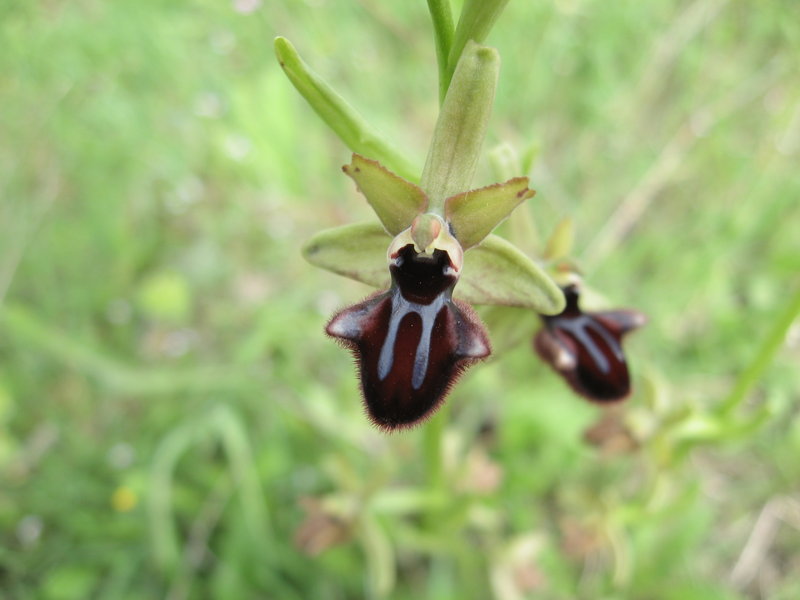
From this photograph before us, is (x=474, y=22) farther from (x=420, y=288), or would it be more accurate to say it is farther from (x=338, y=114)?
(x=420, y=288)

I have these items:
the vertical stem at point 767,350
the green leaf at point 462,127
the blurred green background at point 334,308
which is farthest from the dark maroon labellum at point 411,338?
the vertical stem at point 767,350

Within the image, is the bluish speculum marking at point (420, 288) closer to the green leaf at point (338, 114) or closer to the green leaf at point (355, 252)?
the green leaf at point (355, 252)

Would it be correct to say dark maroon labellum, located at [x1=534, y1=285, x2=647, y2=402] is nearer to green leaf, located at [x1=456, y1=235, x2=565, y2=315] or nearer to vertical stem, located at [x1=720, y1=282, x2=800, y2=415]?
green leaf, located at [x1=456, y1=235, x2=565, y2=315]

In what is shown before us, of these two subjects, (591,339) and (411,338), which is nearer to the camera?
(411,338)

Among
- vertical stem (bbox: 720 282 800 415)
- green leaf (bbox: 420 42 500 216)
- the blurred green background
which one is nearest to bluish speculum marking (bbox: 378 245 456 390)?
green leaf (bbox: 420 42 500 216)

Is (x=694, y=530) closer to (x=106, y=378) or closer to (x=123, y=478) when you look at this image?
(x=123, y=478)

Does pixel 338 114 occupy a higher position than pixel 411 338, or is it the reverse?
pixel 338 114

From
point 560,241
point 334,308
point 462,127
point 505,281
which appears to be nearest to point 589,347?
point 560,241
